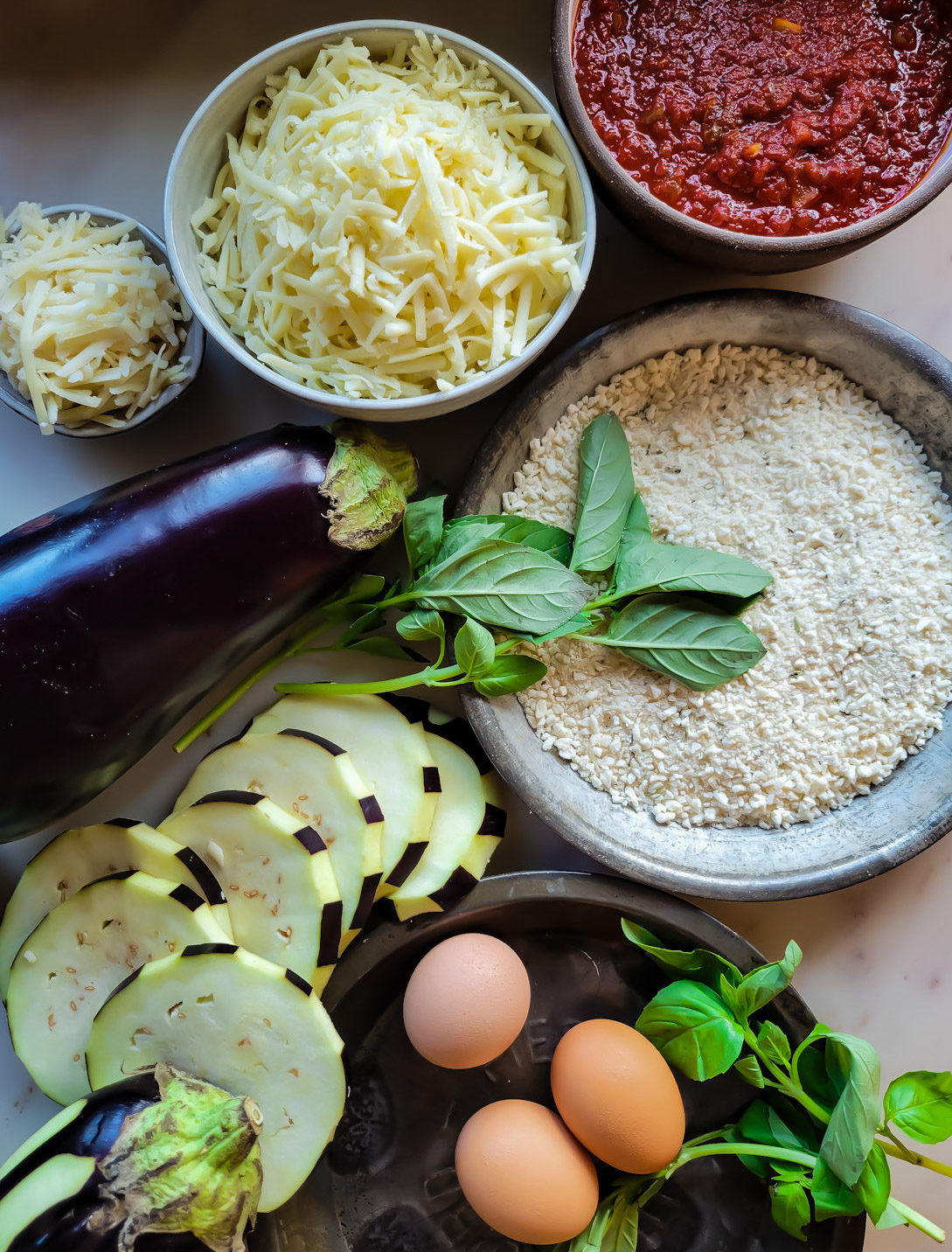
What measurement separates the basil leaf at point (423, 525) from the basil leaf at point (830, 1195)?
83 cm

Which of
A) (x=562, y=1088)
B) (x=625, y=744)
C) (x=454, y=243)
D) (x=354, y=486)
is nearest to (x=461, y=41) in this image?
(x=454, y=243)

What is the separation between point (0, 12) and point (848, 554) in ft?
4.38

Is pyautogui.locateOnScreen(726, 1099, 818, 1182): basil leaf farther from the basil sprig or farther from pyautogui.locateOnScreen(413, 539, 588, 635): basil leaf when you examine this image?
pyautogui.locateOnScreen(413, 539, 588, 635): basil leaf

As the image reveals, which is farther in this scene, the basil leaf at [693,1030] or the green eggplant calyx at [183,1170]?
the basil leaf at [693,1030]

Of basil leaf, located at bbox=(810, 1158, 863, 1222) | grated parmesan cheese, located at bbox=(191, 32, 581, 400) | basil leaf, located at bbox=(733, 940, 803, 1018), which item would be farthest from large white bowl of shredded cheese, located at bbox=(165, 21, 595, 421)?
basil leaf, located at bbox=(810, 1158, 863, 1222)

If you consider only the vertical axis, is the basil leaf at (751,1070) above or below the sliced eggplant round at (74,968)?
above

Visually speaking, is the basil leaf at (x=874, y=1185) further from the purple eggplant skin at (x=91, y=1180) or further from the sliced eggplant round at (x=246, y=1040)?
the purple eggplant skin at (x=91, y=1180)

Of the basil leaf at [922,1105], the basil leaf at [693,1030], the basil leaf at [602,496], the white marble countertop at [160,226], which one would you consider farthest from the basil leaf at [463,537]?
the basil leaf at [922,1105]

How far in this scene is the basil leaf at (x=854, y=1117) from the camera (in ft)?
3.16

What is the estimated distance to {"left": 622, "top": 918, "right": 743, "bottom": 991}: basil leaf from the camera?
1.09 metres

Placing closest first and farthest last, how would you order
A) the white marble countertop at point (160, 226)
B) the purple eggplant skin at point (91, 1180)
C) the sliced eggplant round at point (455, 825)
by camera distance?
the purple eggplant skin at point (91, 1180), the sliced eggplant round at point (455, 825), the white marble countertop at point (160, 226)

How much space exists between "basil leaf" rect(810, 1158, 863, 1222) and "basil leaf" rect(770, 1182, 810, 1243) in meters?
0.01

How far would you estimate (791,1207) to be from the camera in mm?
1038

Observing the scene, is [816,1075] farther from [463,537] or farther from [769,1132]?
[463,537]
